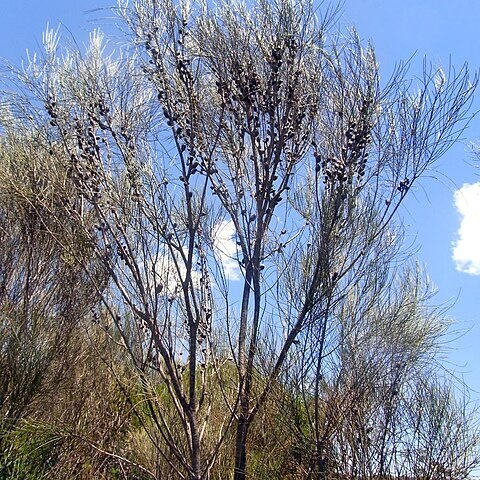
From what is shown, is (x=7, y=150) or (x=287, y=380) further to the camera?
(x=7, y=150)

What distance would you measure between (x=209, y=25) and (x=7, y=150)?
2.75m

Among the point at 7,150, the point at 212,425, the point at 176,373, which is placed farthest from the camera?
the point at 7,150

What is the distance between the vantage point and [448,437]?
197 inches

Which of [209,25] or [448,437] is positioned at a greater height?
Result: [209,25]

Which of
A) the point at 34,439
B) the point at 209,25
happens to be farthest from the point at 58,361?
the point at 209,25

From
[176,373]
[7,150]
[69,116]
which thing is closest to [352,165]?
[176,373]

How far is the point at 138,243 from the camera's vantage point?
16.8 feet

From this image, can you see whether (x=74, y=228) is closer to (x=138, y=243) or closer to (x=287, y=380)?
(x=138, y=243)

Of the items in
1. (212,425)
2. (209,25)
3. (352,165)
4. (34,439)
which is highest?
(209,25)

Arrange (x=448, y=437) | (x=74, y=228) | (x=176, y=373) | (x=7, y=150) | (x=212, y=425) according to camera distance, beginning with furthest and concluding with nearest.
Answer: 1. (x=7, y=150)
2. (x=74, y=228)
3. (x=212, y=425)
4. (x=448, y=437)
5. (x=176, y=373)

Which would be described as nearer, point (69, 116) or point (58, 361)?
point (69, 116)

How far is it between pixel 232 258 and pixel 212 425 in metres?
1.35

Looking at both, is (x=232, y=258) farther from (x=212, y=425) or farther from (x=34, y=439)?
(x=34, y=439)

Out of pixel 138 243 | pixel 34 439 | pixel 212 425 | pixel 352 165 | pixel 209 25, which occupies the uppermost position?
pixel 209 25
